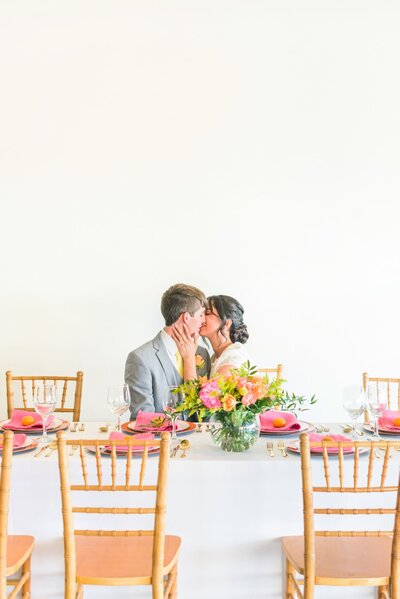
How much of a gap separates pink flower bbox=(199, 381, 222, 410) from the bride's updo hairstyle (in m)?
1.28

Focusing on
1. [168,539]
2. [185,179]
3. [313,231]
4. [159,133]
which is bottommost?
[168,539]

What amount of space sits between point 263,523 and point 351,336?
2.05 m

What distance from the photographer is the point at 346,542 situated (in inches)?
85.4

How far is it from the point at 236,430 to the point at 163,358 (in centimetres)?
95

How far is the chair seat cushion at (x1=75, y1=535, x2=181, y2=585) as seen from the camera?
1.92 m

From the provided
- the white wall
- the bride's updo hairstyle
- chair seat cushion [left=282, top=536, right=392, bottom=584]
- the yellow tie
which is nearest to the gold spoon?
chair seat cushion [left=282, top=536, right=392, bottom=584]

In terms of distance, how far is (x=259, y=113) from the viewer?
3.99 metres

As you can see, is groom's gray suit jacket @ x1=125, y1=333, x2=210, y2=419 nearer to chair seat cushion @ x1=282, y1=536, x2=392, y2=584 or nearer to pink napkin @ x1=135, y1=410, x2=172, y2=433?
pink napkin @ x1=135, y1=410, x2=172, y2=433

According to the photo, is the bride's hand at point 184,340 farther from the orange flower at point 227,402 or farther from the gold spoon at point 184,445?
the orange flower at point 227,402

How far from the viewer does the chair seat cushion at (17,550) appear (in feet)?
6.46

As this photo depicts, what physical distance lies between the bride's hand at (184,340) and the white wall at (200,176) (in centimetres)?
81

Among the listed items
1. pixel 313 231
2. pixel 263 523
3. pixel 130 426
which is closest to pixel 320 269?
pixel 313 231

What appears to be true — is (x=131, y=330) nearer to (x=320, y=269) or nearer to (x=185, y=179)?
(x=185, y=179)

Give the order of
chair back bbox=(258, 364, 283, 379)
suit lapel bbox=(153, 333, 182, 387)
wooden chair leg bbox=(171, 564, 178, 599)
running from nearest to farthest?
wooden chair leg bbox=(171, 564, 178, 599), suit lapel bbox=(153, 333, 182, 387), chair back bbox=(258, 364, 283, 379)
